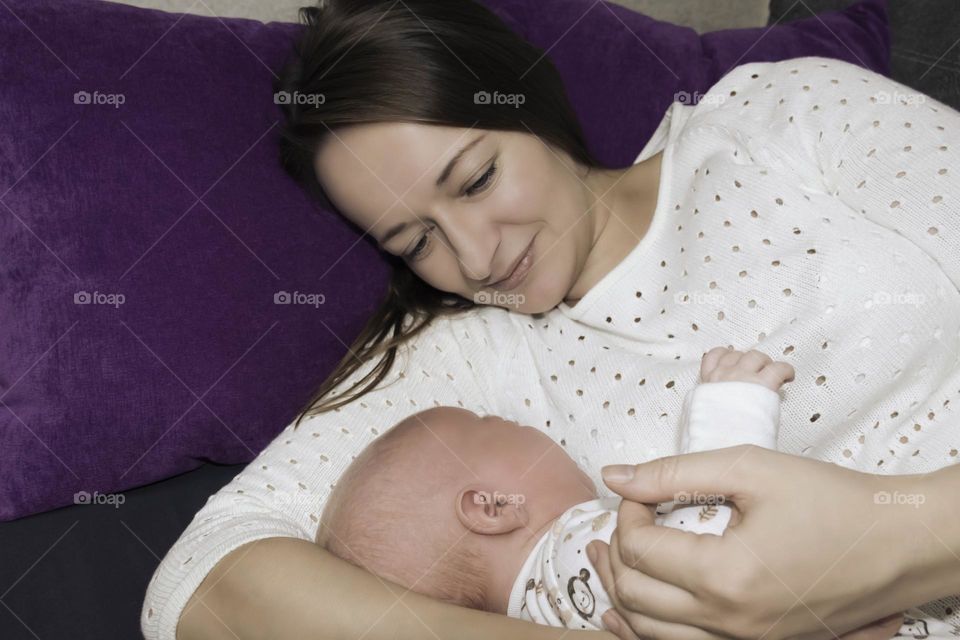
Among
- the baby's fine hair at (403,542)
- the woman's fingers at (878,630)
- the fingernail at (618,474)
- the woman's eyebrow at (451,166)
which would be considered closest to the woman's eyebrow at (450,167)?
→ the woman's eyebrow at (451,166)

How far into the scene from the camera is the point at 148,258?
4.53ft

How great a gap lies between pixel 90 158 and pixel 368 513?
716 millimetres

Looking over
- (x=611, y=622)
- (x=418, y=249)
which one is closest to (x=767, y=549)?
(x=611, y=622)

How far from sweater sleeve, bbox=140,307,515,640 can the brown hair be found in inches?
1.3

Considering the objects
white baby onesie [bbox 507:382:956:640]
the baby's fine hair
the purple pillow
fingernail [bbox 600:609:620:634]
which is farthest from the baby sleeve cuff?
the purple pillow

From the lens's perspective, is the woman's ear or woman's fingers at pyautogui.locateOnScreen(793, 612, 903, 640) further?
the woman's ear

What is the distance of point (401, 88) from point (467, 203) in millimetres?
212

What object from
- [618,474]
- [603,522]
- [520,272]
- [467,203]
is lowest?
[603,522]

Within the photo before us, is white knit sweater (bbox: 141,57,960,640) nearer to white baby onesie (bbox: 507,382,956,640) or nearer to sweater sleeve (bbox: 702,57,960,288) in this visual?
sweater sleeve (bbox: 702,57,960,288)

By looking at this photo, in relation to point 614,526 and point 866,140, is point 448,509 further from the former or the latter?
point 866,140

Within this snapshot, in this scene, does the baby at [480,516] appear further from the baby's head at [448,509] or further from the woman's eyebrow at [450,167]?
the woman's eyebrow at [450,167]

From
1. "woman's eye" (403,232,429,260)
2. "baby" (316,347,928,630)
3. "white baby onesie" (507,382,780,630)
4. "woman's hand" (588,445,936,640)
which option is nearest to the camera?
"woman's hand" (588,445,936,640)

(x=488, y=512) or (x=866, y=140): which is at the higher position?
(x=866, y=140)

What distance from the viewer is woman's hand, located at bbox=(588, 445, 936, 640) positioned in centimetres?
88
